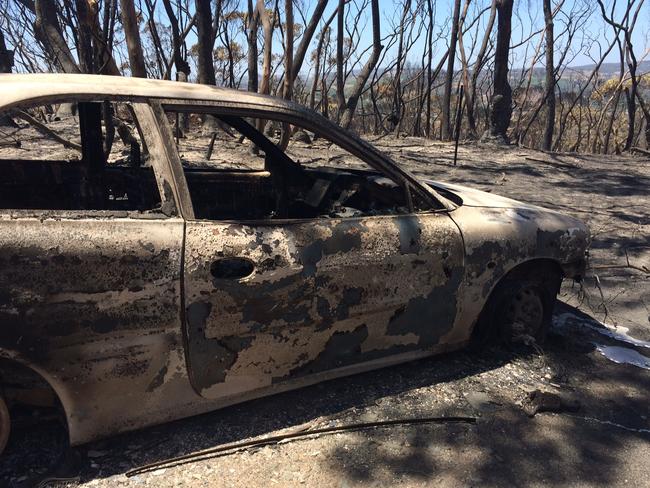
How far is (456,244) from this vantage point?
2904 mm

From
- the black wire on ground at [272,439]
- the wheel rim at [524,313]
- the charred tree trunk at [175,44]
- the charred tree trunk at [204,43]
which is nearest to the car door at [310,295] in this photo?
the black wire on ground at [272,439]

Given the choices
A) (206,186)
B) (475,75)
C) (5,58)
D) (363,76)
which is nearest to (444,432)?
(206,186)

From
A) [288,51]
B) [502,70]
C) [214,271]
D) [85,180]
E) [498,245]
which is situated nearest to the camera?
[214,271]

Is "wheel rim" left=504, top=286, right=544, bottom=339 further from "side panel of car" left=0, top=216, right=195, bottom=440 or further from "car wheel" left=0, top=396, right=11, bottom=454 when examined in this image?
"car wheel" left=0, top=396, right=11, bottom=454

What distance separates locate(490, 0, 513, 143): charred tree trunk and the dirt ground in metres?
9.47

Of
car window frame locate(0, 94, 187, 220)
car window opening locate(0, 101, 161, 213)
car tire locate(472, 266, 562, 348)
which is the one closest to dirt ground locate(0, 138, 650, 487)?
car tire locate(472, 266, 562, 348)

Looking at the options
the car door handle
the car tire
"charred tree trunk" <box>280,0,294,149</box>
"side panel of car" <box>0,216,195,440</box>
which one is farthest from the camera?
"charred tree trunk" <box>280,0,294,149</box>

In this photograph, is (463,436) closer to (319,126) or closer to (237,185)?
(319,126)

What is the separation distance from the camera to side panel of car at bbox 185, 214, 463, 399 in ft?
7.47

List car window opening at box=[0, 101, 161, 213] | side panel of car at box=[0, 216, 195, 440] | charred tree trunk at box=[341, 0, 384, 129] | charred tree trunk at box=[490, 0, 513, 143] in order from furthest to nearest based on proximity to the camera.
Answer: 1. charred tree trunk at box=[341, 0, 384, 129]
2. charred tree trunk at box=[490, 0, 513, 143]
3. car window opening at box=[0, 101, 161, 213]
4. side panel of car at box=[0, 216, 195, 440]

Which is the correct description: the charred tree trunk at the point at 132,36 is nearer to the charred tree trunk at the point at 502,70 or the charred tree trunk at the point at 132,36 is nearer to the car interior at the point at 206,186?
the car interior at the point at 206,186

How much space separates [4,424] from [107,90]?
148 centimetres

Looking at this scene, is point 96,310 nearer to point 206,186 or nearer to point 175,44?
point 206,186

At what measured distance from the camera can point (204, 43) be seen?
10469mm
